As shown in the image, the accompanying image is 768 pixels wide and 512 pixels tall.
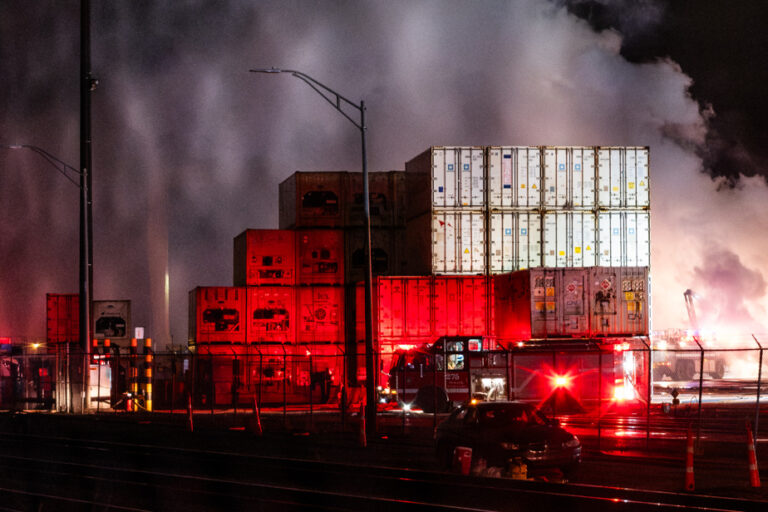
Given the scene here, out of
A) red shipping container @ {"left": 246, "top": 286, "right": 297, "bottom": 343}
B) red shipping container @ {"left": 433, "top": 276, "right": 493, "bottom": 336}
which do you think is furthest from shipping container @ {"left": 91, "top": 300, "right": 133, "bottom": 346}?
red shipping container @ {"left": 433, "top": 276, "right": 493, "bottom": 336}

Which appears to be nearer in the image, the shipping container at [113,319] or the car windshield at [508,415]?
the car windshield at [508,415]

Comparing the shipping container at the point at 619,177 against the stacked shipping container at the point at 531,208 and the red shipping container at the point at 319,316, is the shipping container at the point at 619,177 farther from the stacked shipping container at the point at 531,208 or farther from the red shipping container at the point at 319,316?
the red shipping container at the point at 319,316

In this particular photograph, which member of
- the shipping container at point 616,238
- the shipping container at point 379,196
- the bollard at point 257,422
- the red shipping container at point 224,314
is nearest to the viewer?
the bollard at point 257,422

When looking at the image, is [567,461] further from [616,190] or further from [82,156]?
[82,156]

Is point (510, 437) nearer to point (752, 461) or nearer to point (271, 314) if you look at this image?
point (752, 461)

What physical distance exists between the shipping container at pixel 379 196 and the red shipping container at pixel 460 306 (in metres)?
6.25

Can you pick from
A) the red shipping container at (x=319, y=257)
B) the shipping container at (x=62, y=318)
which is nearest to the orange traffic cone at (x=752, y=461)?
the red shipping container at (x=319, y=257)

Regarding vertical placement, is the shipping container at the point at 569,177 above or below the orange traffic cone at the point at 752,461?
above

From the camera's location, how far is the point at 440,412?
102 ft

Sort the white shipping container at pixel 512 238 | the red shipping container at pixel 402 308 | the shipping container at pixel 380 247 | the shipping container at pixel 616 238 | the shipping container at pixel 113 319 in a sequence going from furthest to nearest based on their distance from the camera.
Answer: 1. the shipping container at pixel 380 247
2. the shipping container at pixel 113 319
3. the shipping container at pixel 616 238
4. the white shipping container at pixel 512 238
5. the red shipping container at pixel 402 308

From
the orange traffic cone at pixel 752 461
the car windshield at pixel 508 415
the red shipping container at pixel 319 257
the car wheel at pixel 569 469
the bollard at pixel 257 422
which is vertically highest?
the red shipping container at pixel 319 257

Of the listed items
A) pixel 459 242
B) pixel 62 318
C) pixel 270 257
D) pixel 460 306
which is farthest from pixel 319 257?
pixel 62 318

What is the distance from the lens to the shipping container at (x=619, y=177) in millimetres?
38312

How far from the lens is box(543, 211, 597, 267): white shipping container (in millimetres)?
38250
